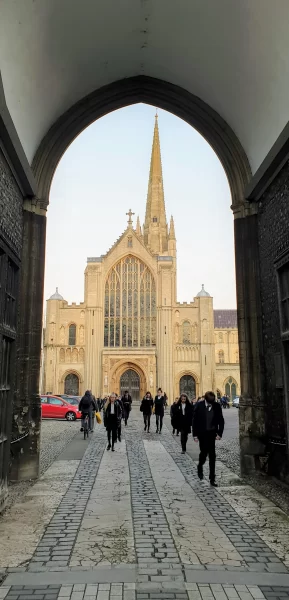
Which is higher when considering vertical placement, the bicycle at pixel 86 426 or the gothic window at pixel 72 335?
the gothic window at pixel 72 335

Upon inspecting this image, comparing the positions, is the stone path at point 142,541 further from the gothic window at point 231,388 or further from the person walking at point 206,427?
the gothic window at point 231,388

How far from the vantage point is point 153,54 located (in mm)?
8391

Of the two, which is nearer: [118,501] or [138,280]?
[118,501]

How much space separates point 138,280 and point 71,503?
38.6 meters

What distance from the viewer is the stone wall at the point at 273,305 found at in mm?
6836

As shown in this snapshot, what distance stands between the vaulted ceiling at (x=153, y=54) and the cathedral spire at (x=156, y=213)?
4299 cm

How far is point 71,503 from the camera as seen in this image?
577 cm

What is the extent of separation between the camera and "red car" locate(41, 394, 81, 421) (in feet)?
73.7

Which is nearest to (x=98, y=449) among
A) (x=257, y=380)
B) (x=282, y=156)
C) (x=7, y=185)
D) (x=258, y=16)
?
(x=257, y=380)

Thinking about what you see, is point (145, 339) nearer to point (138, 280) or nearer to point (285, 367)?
point (138, 280)

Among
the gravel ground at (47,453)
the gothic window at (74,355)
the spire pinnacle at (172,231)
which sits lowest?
the gravel ground at (47,453)

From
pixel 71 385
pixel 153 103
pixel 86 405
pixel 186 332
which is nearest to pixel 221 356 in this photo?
pixel 186 332

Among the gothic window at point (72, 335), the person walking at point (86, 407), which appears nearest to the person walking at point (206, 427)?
the person walking at point (86, 407)

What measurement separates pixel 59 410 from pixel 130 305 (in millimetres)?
21894
